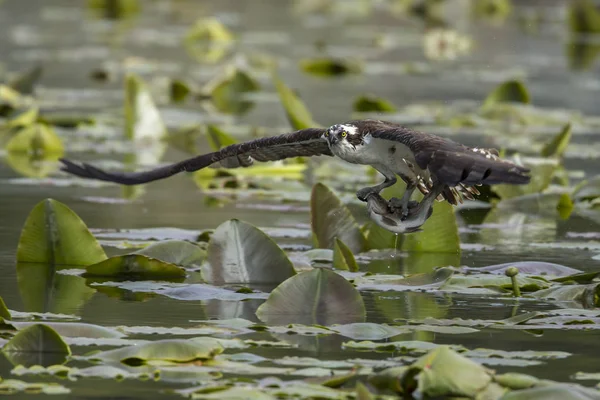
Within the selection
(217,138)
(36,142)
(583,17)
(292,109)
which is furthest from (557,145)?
(583,17)

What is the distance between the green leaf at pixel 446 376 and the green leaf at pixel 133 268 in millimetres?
2262

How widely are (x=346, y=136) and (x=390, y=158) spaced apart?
24 cm

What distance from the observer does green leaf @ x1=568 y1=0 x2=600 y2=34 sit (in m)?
23.8

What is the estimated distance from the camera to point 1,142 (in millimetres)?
11172

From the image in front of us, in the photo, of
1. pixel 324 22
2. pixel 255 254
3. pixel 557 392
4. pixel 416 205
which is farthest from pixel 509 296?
pixel 324 22

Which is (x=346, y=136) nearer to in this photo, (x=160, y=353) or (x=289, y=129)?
(x=160, y=353)

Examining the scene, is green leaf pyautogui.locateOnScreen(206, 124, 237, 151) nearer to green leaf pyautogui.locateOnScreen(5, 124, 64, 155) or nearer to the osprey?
green leaf pyautogui.locateOnScreen(5, 124, 64, 155)

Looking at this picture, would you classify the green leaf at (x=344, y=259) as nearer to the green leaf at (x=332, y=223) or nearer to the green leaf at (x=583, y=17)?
the green leaf at (x=332, y=223)

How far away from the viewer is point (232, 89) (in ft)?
49.4

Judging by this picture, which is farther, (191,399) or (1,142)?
(1,142)

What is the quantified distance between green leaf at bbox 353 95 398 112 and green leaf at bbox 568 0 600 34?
38.5 ft

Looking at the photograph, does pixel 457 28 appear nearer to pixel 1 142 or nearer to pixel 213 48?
pixel 213 48

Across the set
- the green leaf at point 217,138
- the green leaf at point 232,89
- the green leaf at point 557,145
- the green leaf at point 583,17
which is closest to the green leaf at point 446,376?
the green leaf at point 217,138

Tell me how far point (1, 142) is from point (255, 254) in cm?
554
